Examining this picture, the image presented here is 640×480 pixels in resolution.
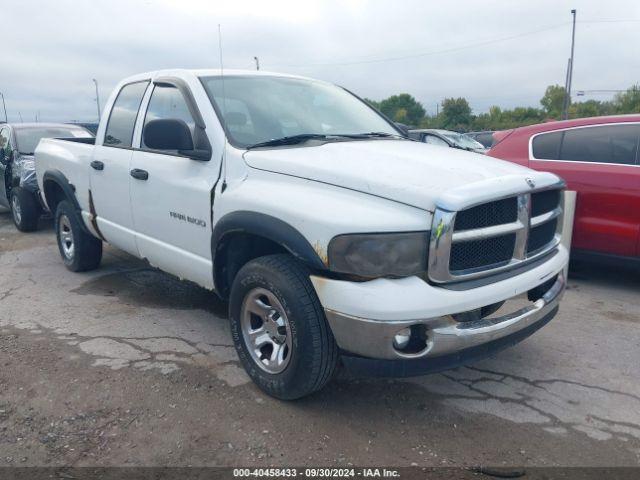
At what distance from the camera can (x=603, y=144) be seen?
5320 mm

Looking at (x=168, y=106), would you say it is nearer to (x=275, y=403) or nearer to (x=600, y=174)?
(x=275, y=403)

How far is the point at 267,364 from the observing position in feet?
10.6

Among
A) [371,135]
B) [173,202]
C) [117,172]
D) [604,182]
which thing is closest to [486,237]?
[371,135]

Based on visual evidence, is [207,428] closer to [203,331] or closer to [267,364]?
[267,364]

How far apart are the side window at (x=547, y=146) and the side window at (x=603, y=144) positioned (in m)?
0.06

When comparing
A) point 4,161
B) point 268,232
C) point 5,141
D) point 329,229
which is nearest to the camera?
point 329,229

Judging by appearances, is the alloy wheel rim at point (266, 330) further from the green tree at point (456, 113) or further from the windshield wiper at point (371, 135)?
the green tree at point (456, 113)

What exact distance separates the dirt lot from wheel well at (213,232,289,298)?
23.3 inches

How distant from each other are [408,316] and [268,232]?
34.8 inches

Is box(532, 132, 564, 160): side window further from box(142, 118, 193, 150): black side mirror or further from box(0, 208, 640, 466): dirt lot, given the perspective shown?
box(142, 118, 193, 150): black side mirror

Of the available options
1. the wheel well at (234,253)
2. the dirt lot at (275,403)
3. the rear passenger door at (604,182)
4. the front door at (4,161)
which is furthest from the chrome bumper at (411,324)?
the front door at (4,161)

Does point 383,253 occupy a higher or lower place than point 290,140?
lower

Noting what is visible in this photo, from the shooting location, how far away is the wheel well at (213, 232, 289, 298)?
10.9 feet

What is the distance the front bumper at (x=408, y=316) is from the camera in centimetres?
259
